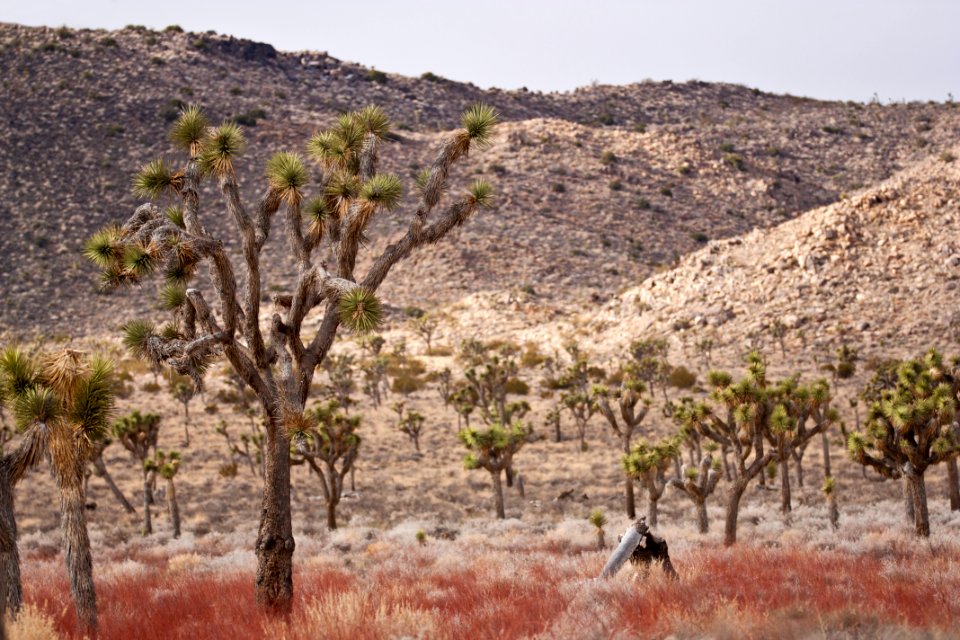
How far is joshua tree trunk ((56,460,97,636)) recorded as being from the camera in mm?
9242

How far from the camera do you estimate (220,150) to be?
10727 mm

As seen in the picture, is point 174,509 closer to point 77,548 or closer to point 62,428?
point 77,548

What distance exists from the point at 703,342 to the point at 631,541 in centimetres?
3196

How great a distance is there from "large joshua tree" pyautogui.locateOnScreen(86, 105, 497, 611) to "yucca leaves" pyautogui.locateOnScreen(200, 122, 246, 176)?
2cm

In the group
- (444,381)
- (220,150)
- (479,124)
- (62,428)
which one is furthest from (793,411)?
(444,381)

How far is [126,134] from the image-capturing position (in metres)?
72.3

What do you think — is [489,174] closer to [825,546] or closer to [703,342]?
[703,342]

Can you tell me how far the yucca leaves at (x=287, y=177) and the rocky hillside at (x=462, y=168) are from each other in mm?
45157

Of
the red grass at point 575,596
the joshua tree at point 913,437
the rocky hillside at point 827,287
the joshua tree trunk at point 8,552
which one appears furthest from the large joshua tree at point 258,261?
the rocky hillside at point 827,287

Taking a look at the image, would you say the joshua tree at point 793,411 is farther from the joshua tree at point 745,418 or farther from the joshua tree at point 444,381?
the joshua tree at point 444,381

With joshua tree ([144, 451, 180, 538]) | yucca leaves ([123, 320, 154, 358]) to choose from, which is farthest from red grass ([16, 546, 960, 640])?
joshua tree ([144, 451, 180, 538])

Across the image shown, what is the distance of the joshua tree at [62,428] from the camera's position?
8547mm

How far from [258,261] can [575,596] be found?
6367 millimetres

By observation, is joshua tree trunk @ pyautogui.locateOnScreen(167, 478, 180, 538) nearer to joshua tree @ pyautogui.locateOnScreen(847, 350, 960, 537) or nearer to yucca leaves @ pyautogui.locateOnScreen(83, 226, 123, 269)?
yucca leaves @ pyautogui.locateOnScreen(83, 226, 123, 269)
